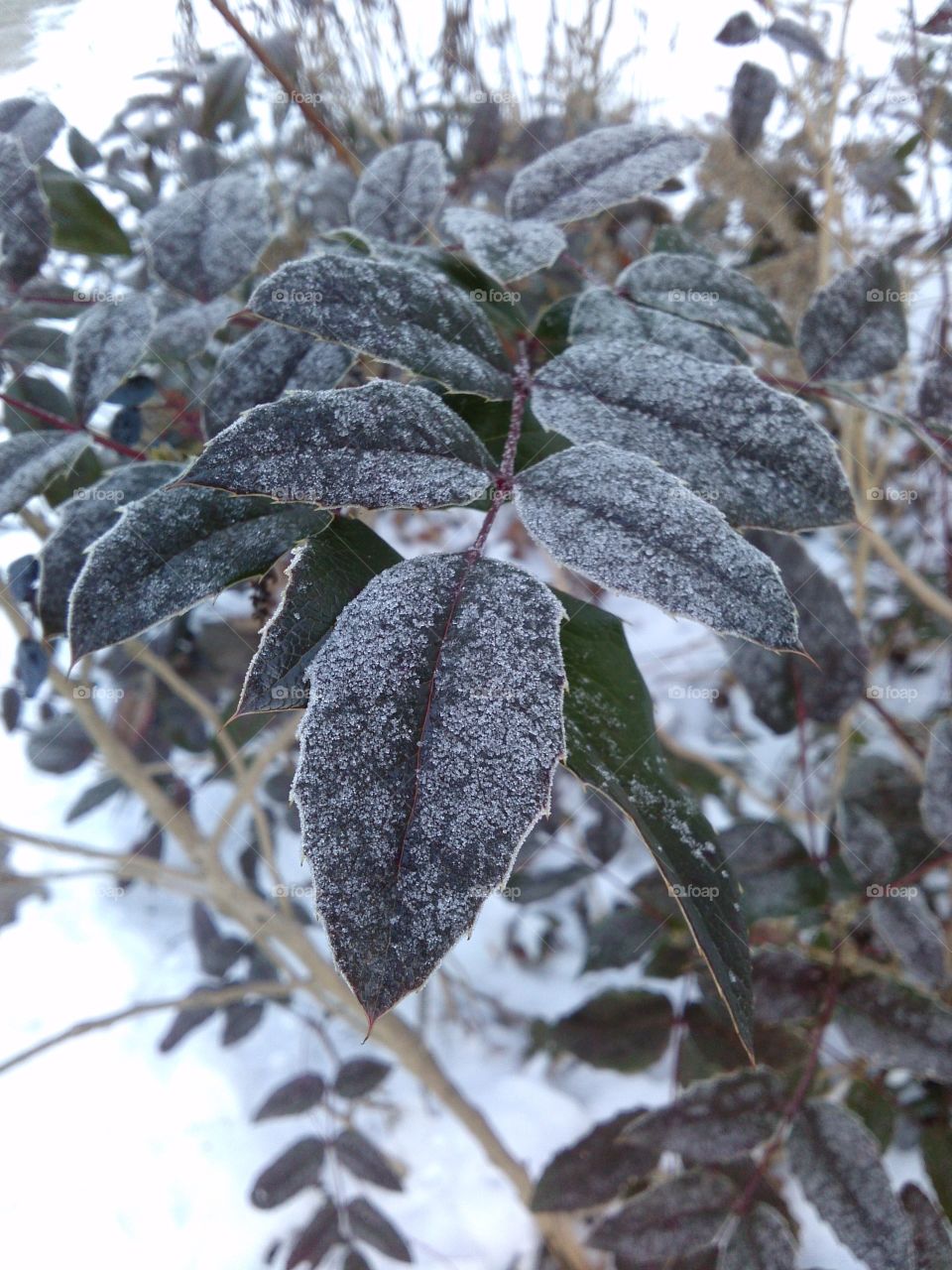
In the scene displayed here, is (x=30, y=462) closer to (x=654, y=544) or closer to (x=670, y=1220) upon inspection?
(x=654, y=544)

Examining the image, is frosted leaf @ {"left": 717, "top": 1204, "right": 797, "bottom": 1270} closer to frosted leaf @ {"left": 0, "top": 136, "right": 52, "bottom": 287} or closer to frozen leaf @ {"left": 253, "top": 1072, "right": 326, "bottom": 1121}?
frozen leaf @ {"left": 253, "top": 1072, "right": 326, "bottom": 1121}

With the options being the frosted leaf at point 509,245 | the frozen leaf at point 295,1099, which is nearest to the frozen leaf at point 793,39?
the frosted leaf at point 509,245

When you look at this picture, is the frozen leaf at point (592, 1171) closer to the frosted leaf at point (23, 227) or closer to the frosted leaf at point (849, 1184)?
the frosted leaf at point (849, 1184)

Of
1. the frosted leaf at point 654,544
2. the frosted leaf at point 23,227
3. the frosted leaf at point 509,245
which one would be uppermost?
the frosted leaf at point 23,227

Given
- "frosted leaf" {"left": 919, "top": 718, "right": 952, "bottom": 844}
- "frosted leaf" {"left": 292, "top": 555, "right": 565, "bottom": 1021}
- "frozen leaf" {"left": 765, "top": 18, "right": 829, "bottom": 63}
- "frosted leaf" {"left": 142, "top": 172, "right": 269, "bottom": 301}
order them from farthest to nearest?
1. "frozen leaf" {"left": 765, "top": 18, "right": 829, "bottom": 63}
2. "frosted leaf" {"left": 919, "top": 718, "right": 952, "bottom": 844}
3. "frosted leaf" {"left": 142, "top": 172, "right": 269, "bottom": 301}
4. "frosted leaf" {"left": 292, "top": 555, "right": 565, "bottom": 1021}

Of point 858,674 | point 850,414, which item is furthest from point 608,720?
point 850,414

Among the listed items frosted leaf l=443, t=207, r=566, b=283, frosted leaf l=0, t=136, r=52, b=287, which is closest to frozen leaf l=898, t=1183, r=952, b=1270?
frosted leaf l=443, t=207, r=566, b=283

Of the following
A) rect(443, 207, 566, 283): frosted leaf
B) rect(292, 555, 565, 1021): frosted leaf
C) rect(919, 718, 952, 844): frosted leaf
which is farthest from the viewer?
rect(919, 718, 952, 844): frosted leaf
